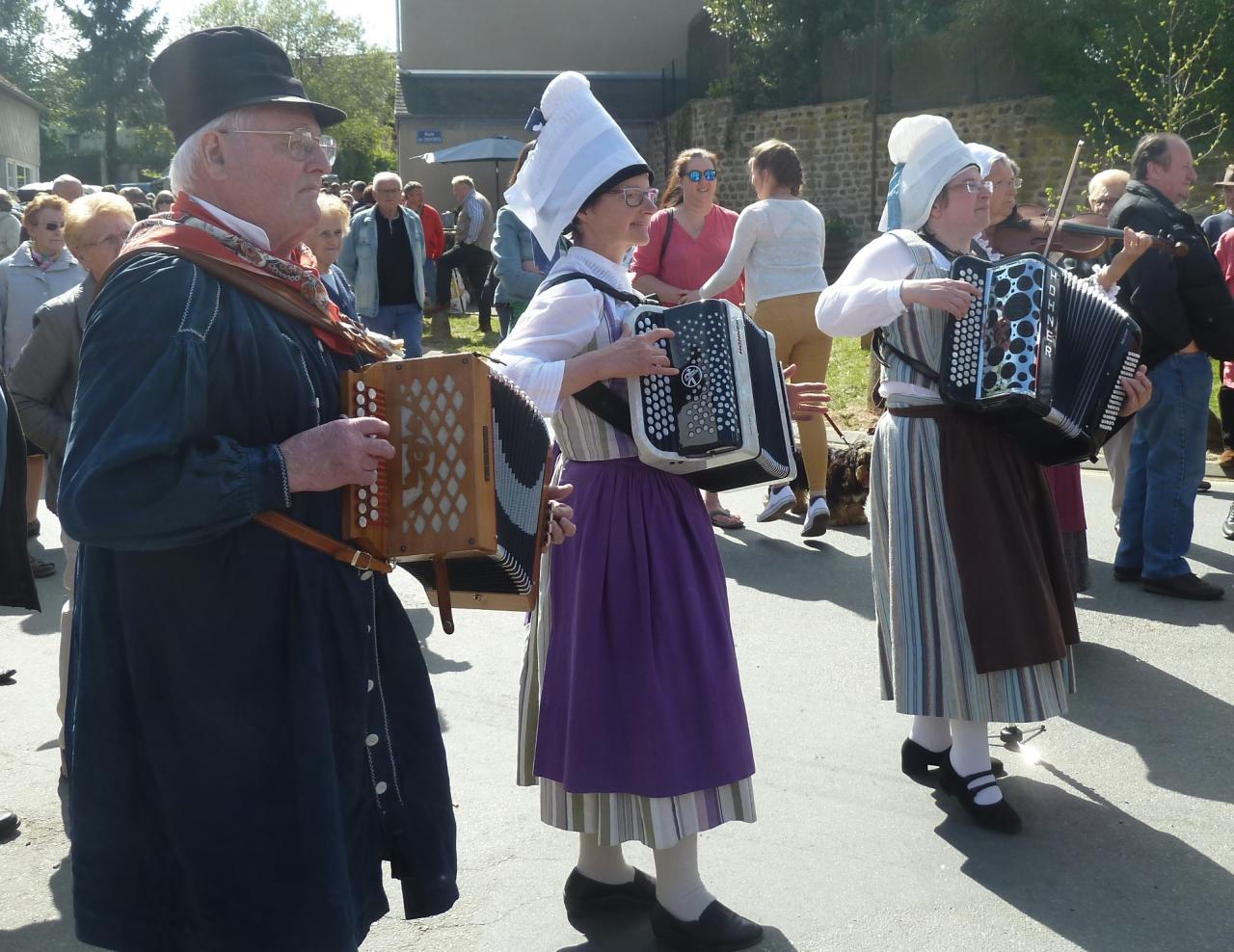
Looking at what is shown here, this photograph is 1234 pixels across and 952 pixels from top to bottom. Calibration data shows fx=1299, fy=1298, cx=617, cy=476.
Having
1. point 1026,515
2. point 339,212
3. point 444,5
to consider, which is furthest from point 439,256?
point 444,5

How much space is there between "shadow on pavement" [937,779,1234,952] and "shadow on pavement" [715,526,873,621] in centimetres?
208

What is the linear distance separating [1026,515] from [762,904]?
141 cm

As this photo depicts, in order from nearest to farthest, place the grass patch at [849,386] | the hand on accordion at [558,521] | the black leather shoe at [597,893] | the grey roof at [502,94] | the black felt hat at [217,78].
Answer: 1. the black felt hat at [217,78]
2. the hand on accordion at [558,521]
3. the black leather shoe at [597,893]
4. the grass patch at [849,386]
5. the grey roof at [502,94]

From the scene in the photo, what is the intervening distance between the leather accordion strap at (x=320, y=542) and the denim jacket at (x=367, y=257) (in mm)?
8146

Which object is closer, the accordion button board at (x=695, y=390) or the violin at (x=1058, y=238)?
the accordion button board at (x=695, y=390)

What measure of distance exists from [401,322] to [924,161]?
7.27 metres

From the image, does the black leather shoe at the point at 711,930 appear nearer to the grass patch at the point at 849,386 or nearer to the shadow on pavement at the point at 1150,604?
the shadow on pavement at the point at 1150,604

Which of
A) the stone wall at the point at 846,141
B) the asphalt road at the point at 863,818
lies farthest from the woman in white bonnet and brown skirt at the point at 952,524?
the stone wall at the point at 846,141

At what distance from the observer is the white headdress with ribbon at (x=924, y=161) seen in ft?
12.9

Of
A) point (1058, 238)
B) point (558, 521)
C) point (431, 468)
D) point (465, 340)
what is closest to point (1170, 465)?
point (1058, 238)

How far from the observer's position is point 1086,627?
5.82m

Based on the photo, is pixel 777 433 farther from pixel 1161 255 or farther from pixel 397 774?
pixel 1161 255

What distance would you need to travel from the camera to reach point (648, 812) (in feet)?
10.3

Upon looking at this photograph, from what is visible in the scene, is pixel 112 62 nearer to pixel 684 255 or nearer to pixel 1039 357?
pixel 684 255
